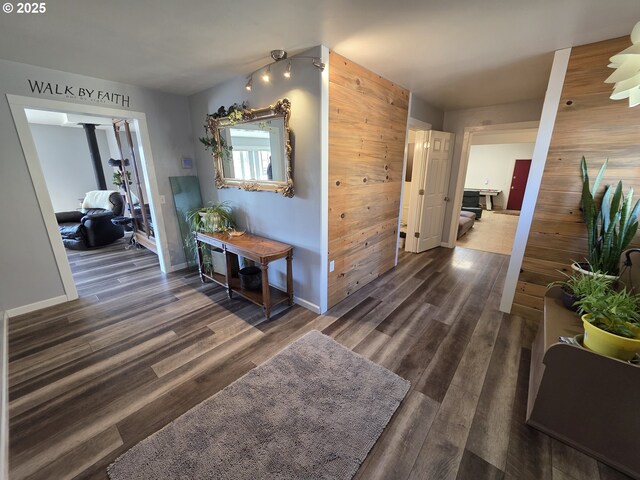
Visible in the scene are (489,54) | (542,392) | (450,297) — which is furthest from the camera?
(450,297)

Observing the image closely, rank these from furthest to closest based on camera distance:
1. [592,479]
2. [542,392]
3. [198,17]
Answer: [198,17], [542,392], [592,479]

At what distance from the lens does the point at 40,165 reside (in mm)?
2535

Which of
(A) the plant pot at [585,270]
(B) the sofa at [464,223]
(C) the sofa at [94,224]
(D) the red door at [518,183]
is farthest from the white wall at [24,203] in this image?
(D) the red door at [518,183]

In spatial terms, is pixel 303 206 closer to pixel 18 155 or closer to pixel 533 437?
pixel 533 437

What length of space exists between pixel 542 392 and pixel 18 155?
467 centimetres

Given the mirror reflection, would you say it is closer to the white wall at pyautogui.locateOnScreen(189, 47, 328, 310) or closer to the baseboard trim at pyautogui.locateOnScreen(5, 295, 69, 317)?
the white wall at pyautogui.locateOnScreen(189, 47, 328, 310)

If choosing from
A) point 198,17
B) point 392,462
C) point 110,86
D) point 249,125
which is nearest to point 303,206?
point 249,125

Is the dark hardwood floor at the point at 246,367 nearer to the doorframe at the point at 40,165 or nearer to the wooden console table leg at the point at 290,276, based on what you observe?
the wooden console table leg at the point at 290,276

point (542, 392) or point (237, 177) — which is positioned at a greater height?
point (237, 177)

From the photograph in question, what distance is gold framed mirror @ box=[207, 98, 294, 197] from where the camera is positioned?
96.2 inches

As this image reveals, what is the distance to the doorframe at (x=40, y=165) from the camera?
2406 mm

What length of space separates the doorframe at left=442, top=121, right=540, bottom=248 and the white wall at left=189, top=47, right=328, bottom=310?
3217mm

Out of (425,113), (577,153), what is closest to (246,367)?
(577,153)

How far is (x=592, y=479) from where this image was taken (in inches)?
48.5
